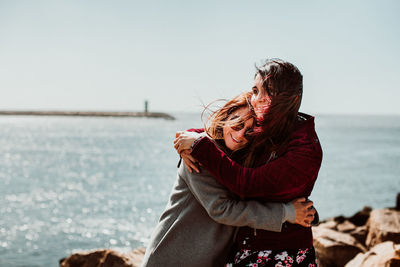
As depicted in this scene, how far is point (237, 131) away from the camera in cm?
223

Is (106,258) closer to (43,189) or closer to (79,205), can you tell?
(79,205)

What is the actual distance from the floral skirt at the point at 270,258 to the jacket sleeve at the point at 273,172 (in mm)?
295

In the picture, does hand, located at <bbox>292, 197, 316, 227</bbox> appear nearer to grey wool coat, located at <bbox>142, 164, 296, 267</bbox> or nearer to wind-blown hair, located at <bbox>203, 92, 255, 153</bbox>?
grey wool coat, located at <bbox>142, 164, 296, 267</bbox>

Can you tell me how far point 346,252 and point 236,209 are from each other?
16.5ft

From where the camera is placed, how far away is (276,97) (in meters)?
2.06

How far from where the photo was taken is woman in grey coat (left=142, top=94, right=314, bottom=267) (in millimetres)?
2037

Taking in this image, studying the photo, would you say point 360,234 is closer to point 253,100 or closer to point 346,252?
point 346,252

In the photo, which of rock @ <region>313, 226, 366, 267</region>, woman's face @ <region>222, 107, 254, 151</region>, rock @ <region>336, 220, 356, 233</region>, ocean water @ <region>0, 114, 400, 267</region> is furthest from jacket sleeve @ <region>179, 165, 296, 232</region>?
ocean water @ <region>0, 114, 400, 267</region>

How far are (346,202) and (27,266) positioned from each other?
14029 mm

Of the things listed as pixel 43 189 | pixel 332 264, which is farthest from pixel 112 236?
pixel 43 189

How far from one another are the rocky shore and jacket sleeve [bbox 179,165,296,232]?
252 centimetres

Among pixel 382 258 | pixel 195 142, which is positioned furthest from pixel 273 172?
pixel 382 258

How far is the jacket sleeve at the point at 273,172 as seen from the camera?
1.99m

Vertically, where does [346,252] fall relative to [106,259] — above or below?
below
